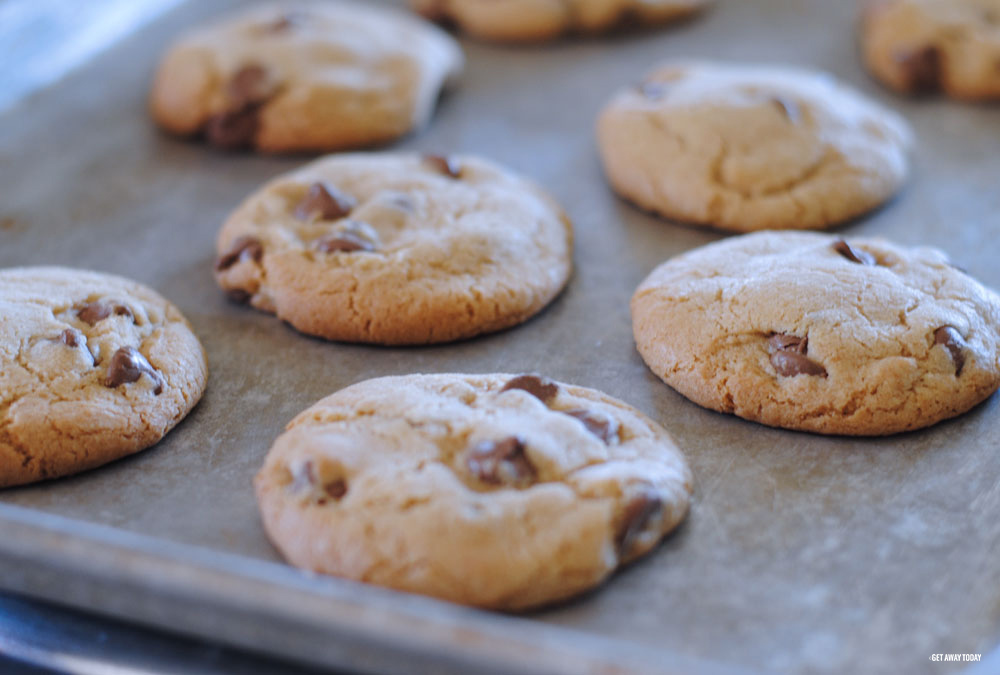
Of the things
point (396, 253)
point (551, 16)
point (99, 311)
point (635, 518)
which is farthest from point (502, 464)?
point (551, 16)

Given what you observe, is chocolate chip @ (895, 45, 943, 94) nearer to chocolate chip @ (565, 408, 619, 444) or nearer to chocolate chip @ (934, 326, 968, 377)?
chocolate chip @ (934, 326, 968, 377)

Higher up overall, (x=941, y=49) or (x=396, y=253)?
(x=941, y=49)

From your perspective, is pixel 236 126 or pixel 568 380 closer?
pixel 568 380

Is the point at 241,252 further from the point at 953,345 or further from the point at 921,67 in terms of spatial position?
the point at 921,67

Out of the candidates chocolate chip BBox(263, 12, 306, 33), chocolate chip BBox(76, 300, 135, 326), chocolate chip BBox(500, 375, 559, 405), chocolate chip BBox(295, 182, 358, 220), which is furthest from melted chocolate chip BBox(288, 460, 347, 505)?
chocolate chip BBox(263, 12, 306, 33)

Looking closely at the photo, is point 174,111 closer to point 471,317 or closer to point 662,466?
point 471,317

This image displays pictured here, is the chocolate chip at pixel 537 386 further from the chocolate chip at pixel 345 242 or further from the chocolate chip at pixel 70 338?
the chocolate chip at pixel 70 338

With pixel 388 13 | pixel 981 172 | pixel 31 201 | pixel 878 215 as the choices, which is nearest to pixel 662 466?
pixel 878 215
